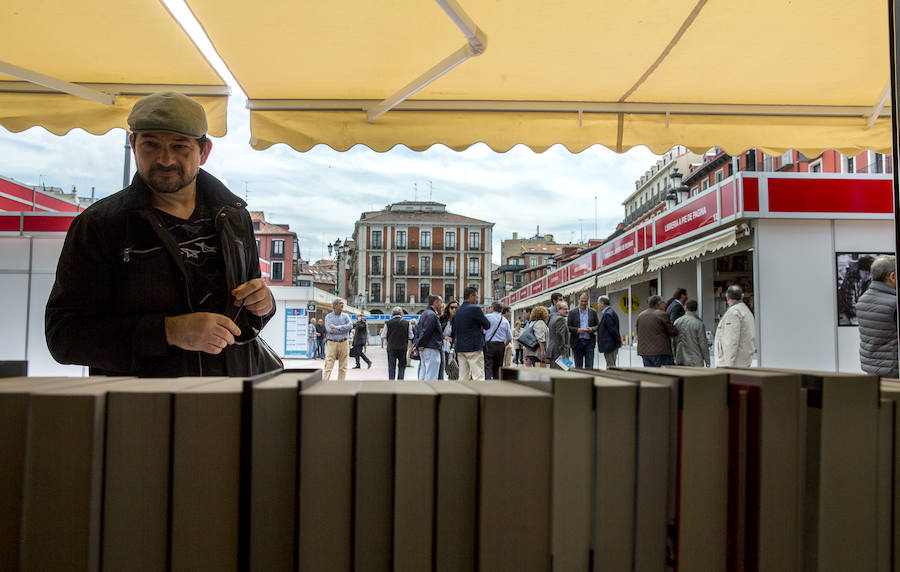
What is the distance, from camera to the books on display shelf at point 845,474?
80 cm

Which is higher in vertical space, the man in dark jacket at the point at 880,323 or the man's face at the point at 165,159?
the man's face at the point at 165,159

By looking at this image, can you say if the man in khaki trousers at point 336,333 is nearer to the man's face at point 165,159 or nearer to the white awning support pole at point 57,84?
the white awning support pole at point 57,84

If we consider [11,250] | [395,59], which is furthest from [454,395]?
[11,250]

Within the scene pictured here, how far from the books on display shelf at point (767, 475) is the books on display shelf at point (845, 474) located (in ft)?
0.09

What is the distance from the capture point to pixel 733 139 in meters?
3.19

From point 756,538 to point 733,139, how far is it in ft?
9.61

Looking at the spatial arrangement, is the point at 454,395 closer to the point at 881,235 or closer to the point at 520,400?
the point at 520,400

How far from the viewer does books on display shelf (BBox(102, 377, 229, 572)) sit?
0.75 metres

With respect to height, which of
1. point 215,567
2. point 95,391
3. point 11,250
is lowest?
point 215,567

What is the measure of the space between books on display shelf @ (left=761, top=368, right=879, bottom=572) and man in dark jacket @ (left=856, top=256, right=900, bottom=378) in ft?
16.5

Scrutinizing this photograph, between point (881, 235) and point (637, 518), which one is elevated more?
point (881, 235)

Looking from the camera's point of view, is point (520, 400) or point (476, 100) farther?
point (476, 100)

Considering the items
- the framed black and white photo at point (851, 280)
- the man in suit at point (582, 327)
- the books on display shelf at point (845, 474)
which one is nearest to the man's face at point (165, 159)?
the books on display shelf at point (845, 474)

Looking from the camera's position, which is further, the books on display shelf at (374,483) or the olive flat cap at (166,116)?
the olive flat cap at (166,116)
